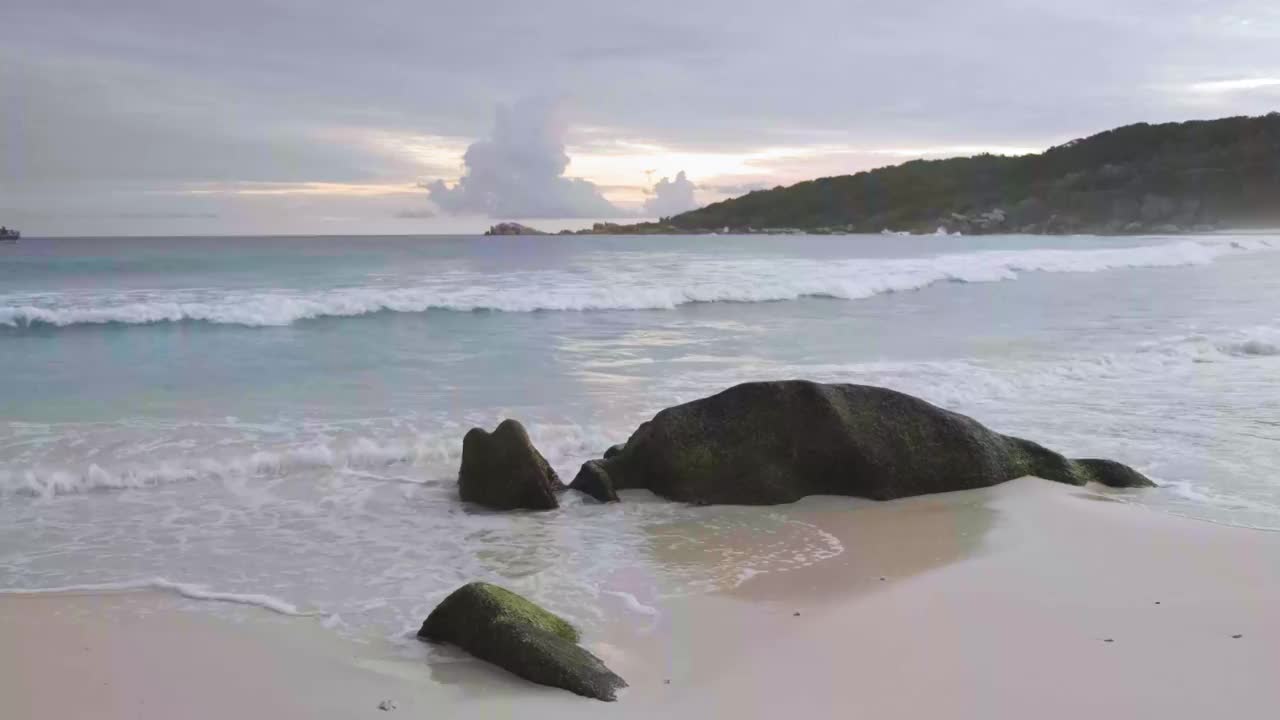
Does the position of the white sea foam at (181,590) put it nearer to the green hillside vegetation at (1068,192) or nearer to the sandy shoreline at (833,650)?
the sandy shoreline at (833,650)

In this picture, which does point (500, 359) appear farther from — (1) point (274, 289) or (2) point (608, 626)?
(1) point (274, 289)

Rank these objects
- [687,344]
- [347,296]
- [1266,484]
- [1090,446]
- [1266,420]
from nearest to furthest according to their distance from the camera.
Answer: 1. [1266,484]
2. [1090,446]
3. [1266,420]
4. [687,344]
5. [347,296]

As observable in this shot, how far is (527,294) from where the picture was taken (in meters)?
24.8

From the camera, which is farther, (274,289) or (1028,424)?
(274,289)

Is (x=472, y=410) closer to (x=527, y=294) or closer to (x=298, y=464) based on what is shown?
(x=298, y=464)

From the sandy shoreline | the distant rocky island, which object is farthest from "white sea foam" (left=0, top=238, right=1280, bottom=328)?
the distant rocky island

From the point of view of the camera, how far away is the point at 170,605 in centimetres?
532

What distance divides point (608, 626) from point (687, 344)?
457 inches

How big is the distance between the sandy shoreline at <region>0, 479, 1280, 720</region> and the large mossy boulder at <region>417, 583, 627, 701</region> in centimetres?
9

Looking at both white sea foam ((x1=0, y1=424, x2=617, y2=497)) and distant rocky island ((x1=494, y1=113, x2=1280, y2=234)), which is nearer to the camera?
white sea foam ((x1=0, y1=424, x2=617, y2=497))

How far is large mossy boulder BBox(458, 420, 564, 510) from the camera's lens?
7113 mm

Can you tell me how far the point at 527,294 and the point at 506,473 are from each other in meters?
17.9

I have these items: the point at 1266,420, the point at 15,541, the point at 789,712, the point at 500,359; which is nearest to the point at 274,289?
the point at 500,359

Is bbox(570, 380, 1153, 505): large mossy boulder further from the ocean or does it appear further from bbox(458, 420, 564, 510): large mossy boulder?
bbox(458, 420, 564, 510): large mossy boulder
